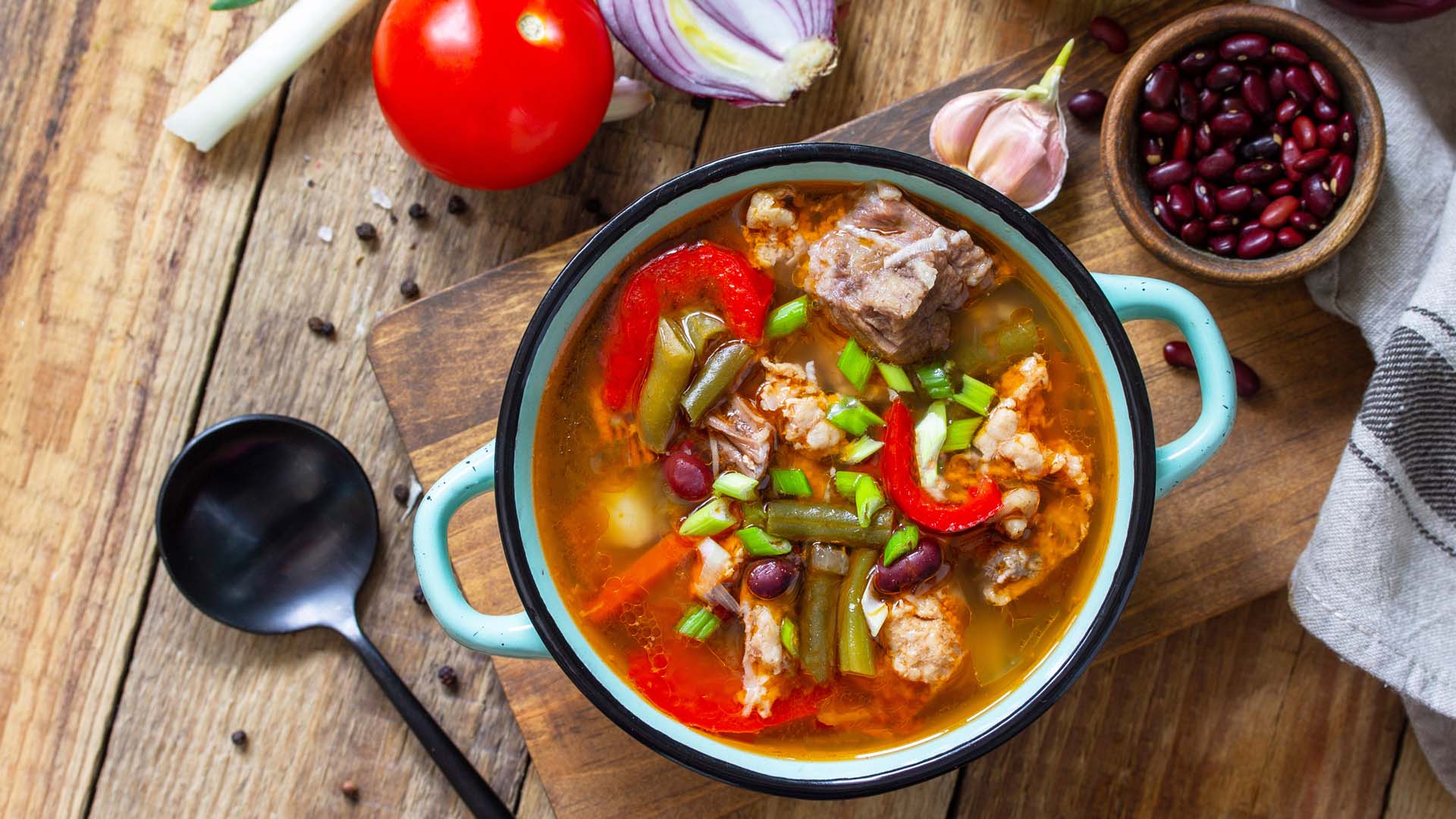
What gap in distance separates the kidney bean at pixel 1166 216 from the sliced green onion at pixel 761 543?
1.00 m

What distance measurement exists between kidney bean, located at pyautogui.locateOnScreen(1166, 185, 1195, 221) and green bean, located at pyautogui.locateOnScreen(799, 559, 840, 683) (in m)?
0.99

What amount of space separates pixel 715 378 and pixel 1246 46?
1.22m

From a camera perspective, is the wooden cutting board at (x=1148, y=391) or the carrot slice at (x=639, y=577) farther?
the wooden cutting board at (x=1148, y=391)

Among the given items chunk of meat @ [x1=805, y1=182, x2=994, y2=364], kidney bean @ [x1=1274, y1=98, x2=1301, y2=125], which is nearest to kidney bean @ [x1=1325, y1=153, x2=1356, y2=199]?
kidney bean @ [x1=1274, y1=98, x2=1301, y2=125]

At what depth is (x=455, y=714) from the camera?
248 cm

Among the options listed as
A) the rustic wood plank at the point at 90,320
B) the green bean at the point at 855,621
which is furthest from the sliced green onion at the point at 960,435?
the rustic wood plank at the point at 90,320

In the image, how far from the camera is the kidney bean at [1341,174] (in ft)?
6.93

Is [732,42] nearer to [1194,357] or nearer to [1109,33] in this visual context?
[1109,33]

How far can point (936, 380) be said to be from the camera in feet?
6.55

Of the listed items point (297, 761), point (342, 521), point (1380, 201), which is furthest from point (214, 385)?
point (1380, 201)

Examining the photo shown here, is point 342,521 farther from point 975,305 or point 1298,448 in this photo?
point 1298,448

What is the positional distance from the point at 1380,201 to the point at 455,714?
2.26m

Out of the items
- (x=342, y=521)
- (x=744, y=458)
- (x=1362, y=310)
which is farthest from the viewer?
(x=342, y=521)

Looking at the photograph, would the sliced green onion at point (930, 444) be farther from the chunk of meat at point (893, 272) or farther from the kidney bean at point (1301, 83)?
the kidney bean at point (1301, 83)
